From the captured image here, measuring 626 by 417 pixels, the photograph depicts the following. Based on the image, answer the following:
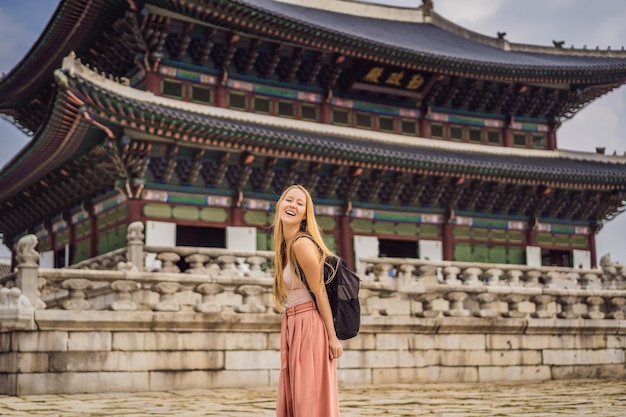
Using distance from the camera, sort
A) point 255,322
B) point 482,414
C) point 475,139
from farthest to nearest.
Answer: point 475,139 < point 255,322 < point 482,414

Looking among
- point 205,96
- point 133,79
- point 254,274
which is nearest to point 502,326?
point 254,274

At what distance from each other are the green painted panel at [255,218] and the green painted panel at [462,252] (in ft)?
21.3

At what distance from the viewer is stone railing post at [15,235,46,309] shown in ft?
43.0

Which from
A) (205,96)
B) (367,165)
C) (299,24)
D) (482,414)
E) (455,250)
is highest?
(299,24)

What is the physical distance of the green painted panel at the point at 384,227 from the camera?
24688 mm

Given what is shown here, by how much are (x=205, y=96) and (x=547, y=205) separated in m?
11.6

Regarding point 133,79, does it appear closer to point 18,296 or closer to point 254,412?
point 18,296

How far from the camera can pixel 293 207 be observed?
6.05 meters

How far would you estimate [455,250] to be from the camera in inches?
1019

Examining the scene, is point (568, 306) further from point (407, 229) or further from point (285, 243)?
point (285, 243)

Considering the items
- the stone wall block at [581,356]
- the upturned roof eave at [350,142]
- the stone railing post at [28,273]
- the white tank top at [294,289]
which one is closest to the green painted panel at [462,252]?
the upturned roof eave at [350,142]

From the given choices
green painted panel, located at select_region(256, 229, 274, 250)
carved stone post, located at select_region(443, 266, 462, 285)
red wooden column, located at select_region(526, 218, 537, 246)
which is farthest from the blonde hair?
red wooden column, located at select_region(526, 218, 537, 246)

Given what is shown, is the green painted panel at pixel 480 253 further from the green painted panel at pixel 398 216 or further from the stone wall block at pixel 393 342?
the stone wall block at pixel 393 342

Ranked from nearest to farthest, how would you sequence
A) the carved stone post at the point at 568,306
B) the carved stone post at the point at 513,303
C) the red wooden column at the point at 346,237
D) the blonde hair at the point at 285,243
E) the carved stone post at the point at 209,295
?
the blonde hair at the point at 285,243
the carved stone post at the point at 209,295
the carved stone post at the point at 513,303
the carved stone post at the point at 568,306
the red wooden column at the point at 346,237
